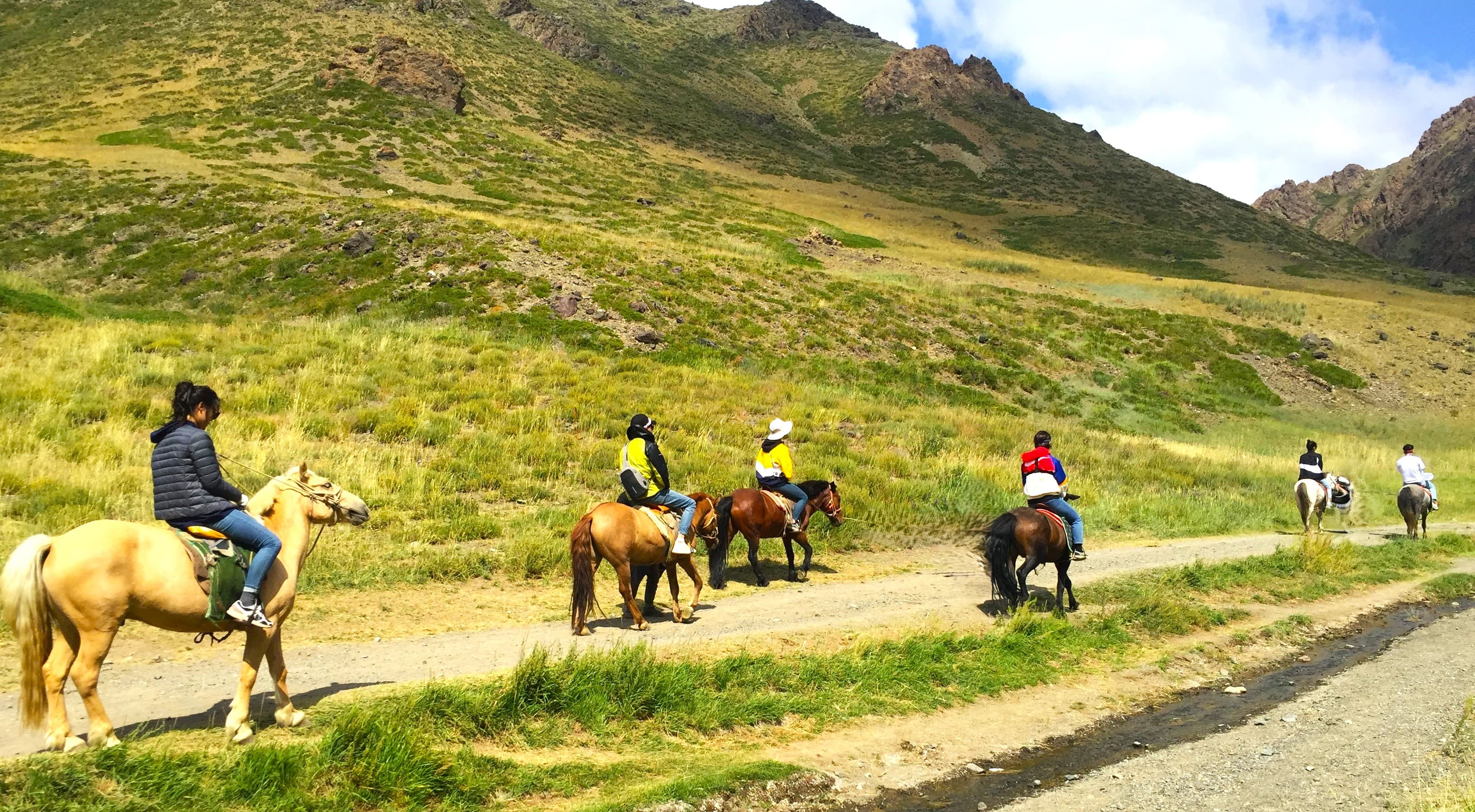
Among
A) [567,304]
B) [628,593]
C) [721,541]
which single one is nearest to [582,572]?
[628,593]

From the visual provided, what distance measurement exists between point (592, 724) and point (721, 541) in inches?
238

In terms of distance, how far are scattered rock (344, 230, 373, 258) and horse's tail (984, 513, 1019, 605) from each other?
3418cm

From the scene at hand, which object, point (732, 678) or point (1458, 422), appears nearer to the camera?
point (732, 678)

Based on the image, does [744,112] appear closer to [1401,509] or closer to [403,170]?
[403,170]

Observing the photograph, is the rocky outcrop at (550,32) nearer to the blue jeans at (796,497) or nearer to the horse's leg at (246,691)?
the blue jeans at (796,497)

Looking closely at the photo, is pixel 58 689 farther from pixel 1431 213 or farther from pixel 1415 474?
pixel 1431 213

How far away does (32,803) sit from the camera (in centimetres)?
488

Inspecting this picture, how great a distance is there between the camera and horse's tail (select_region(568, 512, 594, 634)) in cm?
993

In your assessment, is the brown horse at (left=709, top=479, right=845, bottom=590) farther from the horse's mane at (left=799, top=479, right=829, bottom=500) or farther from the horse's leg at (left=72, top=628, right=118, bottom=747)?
the horse's leg at (left=72, top=628, right=118, bottom=747)

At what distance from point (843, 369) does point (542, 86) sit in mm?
90863

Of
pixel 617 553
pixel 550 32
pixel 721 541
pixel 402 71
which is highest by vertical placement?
pixel 550 32

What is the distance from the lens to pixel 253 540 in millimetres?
6551

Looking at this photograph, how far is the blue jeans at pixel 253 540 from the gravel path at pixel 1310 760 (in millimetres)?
6780

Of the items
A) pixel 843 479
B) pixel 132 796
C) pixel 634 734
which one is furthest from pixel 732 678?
pixel 843 479
